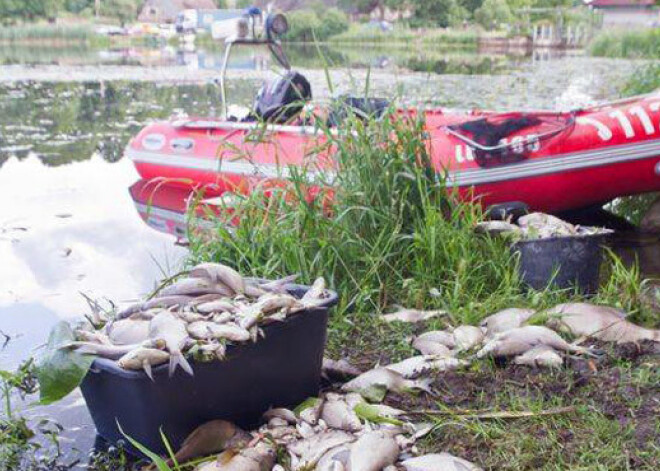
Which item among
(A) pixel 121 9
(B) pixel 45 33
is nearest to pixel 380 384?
(B) pixel 45 33

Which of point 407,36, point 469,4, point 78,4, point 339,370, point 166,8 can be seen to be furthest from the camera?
point 166,8

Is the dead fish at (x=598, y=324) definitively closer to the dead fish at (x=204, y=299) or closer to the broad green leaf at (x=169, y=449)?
the dead fish at (x=204, y=299)

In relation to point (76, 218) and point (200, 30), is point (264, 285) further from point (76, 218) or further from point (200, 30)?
point (200, 30)

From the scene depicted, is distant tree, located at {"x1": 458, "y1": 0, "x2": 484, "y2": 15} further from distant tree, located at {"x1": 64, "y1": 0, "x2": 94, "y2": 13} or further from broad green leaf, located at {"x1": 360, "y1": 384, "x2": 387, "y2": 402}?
distant tree, located at {"x1": 64, "y1": 0, "x2": 94, "y2": 13}

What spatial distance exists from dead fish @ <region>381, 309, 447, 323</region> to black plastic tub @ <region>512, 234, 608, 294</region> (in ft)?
2.15

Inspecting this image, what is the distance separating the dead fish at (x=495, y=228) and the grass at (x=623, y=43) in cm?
1796

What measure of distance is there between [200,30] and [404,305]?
4749 cm

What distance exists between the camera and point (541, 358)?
Answer: 311cm

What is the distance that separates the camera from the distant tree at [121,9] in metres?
53.6

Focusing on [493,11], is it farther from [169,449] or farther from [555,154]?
[169,449]

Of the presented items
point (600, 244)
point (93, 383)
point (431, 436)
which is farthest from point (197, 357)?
point (600, 244)

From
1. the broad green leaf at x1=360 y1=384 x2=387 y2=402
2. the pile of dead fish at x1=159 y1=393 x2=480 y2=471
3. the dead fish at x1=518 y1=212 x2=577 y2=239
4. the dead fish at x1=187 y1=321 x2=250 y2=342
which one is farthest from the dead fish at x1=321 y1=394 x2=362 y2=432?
the dead fish at x1=518 y1=212 x2=577 y2=239

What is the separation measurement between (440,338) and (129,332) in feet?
4.45

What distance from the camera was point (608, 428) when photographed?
2627 millimetres
